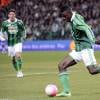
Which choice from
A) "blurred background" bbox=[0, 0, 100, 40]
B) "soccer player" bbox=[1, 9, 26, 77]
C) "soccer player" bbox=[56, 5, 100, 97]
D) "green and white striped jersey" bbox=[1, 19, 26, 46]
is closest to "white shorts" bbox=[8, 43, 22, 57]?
"soccer player" bbox=[1, 9, 26, 77]

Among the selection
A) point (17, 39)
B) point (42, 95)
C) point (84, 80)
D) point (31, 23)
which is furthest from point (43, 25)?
point (42, 95)

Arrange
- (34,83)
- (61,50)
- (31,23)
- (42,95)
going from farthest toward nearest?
(31,23) → (61,50) → (34,83) → (42,95)

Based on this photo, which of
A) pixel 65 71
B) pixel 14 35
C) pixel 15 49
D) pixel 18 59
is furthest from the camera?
pixel 14 35

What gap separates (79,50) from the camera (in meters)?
14.7

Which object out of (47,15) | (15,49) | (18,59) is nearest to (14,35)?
(15,49)

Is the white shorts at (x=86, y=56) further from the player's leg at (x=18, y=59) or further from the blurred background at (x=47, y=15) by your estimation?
the blurred background at (x=47, y=15)

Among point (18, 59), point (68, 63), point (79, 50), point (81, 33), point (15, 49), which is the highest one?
point (81, 33)

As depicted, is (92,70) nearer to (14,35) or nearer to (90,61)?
(90,61)

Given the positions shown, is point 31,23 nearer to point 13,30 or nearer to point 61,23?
point 61,23

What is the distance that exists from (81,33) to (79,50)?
1.46 feet

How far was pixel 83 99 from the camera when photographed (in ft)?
44.7

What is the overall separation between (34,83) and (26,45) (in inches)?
831

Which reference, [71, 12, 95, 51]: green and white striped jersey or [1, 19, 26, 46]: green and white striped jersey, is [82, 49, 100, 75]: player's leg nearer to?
[71, 12, 95, 51]: green and white striped jersey

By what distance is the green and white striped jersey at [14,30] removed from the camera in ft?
71.7
